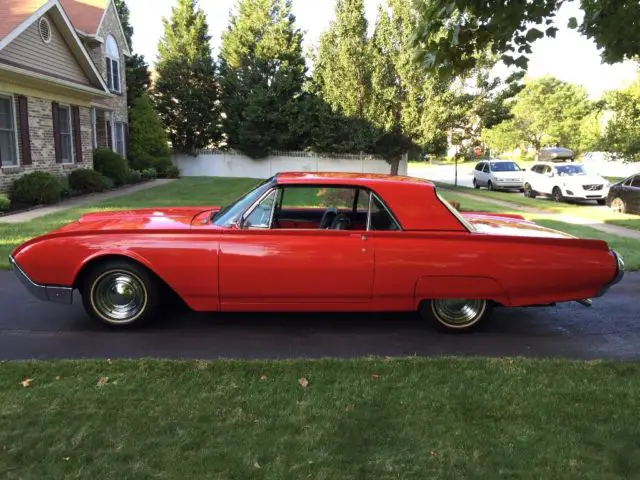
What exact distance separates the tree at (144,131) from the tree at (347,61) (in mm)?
8673

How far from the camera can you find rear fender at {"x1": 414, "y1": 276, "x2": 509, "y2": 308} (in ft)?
16.1

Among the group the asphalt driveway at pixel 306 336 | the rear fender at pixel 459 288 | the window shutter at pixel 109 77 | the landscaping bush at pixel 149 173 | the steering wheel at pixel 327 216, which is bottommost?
the asphalt driveway at pixel 306 336

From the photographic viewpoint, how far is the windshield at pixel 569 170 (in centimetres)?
2084

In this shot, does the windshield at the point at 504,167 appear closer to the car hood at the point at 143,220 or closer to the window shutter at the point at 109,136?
the window shutter at the point at 109,136

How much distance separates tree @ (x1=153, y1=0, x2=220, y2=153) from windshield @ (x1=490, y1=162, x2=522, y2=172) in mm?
15441

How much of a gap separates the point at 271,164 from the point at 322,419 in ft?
95.5

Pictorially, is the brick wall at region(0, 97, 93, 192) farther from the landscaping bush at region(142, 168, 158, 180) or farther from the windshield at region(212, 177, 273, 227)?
the windshield at region(212, 177, 273, 227)

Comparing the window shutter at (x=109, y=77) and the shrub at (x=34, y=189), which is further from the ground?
the window shutter at (x=109, y=77)

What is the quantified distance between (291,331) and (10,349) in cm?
232

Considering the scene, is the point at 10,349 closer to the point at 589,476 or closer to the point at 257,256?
the point at 257,256

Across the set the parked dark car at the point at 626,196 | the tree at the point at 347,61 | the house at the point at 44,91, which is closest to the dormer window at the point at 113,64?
the house at the point at 44,91

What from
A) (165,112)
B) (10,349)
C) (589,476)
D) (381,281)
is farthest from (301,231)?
(165,112)

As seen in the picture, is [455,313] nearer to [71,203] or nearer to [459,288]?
[459,288]

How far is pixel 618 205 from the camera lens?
16875 millimetres
